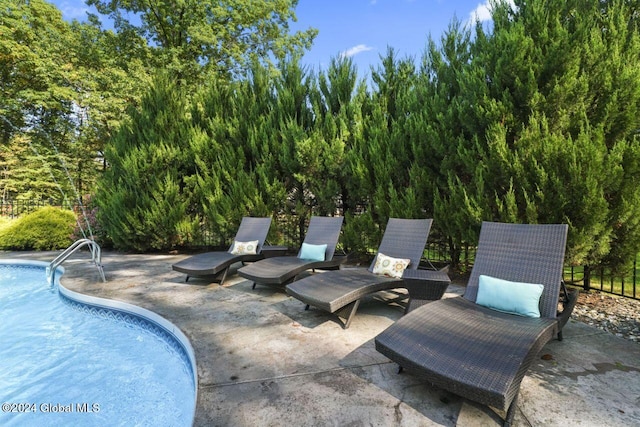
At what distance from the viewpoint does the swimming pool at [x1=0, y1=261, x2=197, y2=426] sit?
256 cm

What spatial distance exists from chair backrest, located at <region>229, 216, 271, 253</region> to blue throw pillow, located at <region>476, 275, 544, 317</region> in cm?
427

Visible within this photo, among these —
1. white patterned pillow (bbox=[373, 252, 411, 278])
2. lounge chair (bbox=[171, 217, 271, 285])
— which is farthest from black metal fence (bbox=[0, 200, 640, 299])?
white patterned pillow (bbox=[373, 252, 411, 278])

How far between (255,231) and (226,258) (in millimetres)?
1123

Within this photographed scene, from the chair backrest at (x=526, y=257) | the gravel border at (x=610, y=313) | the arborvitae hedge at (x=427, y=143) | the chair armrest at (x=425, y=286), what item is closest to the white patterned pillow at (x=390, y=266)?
the chair armrest at (x=425, y=286)

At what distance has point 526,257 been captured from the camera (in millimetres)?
3254

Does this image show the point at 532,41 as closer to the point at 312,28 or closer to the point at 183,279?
the point at 183,279

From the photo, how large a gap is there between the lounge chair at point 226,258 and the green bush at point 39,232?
266 inches

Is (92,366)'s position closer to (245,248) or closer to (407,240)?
(245,248)

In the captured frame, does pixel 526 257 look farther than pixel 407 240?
No

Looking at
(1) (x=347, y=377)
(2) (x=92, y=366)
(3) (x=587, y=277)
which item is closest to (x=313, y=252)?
(1) (x=347, y=377)

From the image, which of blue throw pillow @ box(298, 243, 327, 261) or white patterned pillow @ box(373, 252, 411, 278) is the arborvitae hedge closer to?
white patterned pillow @ box(373, 252, 411, 278)

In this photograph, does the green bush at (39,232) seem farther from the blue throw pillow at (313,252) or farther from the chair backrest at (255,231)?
the blue throw pillow at (313,252)

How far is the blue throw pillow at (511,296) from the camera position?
9.41 feet

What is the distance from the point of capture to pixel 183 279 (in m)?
6.01
